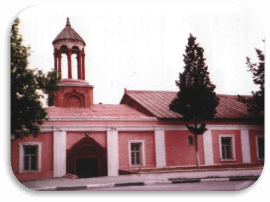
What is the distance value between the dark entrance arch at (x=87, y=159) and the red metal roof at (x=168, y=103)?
4.34 ft

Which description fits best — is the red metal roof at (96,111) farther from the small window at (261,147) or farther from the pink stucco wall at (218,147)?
the small window at (261,147)

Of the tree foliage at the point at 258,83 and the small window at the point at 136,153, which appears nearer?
the small window at the point at 136,153

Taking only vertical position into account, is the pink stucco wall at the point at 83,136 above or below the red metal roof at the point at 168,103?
below

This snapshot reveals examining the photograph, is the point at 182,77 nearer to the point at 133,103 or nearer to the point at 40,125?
the point at 133,103

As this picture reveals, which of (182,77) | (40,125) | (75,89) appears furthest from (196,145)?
(40,125)

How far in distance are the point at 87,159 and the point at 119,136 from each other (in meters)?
0.94

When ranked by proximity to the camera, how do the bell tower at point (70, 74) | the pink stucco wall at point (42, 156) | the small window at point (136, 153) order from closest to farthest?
A: the pink stucco wall at point (42, 156) → the bell tower at point (70, 74) → the small window at point (136, 153)

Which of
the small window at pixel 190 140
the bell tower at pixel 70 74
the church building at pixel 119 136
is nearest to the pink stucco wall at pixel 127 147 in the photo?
the church building at pixel 119 136

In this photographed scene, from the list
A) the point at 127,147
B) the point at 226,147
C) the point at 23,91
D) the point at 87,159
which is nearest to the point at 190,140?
the point at 226,147

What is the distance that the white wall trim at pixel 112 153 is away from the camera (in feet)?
22.4

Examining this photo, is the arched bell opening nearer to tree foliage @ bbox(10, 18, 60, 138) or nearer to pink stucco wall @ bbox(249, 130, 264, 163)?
tree foliage @ bbox(10, 18, 60, 138)

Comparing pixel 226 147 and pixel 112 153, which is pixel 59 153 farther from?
pixel 226 147

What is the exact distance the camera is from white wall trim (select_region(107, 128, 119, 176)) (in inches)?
269

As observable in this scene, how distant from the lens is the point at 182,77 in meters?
7.39
